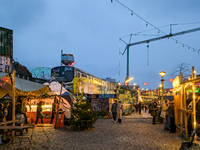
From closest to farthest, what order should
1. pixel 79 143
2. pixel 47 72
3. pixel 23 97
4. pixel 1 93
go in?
pixel 79 143
pixel 1 93
pixel 23 97
pixel 47 72

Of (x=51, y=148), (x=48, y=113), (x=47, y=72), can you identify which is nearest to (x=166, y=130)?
(x=51, y=148)

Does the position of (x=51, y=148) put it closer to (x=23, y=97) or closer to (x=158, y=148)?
(x=158, y=148)

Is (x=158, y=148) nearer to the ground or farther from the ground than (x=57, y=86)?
nearer to the ground

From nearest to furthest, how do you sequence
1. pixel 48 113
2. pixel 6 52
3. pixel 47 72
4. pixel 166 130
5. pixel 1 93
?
pixel 1 93
pixel 166 130
pixel 48 113
pixel 6 52
pixel 47 72

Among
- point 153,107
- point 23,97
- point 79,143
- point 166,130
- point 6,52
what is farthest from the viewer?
point 6,52

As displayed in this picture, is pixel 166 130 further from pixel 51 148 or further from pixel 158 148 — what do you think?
pixel 51 148

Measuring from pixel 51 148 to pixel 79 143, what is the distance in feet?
4.13

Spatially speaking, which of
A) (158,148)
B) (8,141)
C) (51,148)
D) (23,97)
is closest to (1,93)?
(8,141)

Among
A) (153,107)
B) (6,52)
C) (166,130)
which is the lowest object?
(166,130)

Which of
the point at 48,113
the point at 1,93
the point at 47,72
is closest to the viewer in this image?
the point at 1,93

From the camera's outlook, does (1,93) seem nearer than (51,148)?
No

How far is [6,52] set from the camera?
1847 cm

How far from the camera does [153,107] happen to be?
49.8 ft

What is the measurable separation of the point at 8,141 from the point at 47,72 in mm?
33193
